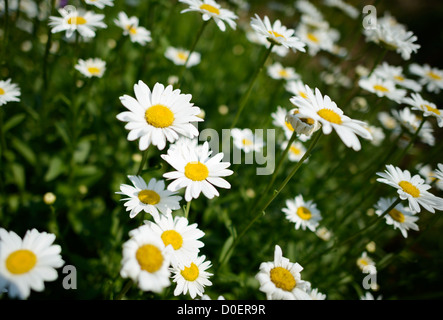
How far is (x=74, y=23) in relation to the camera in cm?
213

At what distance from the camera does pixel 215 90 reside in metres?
4.08

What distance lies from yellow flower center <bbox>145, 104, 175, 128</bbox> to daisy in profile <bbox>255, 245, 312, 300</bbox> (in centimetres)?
93

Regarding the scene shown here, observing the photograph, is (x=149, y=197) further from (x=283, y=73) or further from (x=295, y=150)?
(x=283, y=73)

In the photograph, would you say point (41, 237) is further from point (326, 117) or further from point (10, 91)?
point (326, 117)

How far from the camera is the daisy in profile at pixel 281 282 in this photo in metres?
1.57

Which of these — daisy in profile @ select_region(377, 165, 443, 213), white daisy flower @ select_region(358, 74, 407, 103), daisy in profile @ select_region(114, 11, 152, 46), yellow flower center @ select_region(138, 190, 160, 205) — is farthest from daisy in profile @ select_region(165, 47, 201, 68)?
daisy in profile @ select_region(377, 165, 443, 213)

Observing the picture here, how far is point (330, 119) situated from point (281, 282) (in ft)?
2.92

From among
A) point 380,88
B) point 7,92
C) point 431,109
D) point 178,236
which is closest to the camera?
point 178,236

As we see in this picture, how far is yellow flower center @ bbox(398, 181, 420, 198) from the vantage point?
1.90 m

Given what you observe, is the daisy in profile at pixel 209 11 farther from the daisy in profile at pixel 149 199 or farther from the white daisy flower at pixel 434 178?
the white daisy flower at pixel 434 178

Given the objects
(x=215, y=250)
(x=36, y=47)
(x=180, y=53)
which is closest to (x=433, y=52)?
(x=180, y=53)

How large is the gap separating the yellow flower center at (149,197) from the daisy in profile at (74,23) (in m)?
1.20

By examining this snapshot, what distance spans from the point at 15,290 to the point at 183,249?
2.38ft

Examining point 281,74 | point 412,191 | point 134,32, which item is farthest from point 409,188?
point 134,32
